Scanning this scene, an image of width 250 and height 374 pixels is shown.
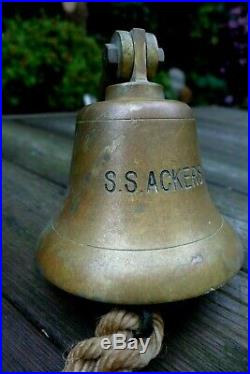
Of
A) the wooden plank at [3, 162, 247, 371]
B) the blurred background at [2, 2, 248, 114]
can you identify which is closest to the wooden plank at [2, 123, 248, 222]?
the wooden plank at [3, 162, 247, 371]

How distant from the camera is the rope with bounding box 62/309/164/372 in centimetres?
68

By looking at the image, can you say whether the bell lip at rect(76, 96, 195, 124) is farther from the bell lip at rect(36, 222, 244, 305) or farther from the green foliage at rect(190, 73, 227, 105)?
the green foliage at rect(190, 73, 227, 105)

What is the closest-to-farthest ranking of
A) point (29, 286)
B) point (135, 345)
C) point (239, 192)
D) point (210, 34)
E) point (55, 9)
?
point (135, 345), point (29, 286), point (239, 192), point (55, 9), point (210, 34)

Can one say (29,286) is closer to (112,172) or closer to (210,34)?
(112,172)

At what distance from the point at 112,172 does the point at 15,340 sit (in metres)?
0.37

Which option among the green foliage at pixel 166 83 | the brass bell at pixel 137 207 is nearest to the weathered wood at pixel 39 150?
the brass bell at pixel 137 207

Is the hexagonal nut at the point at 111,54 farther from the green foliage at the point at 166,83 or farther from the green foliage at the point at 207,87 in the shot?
the green foliage at the point at 207,87

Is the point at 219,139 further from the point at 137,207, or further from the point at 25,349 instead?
the point at 25,349

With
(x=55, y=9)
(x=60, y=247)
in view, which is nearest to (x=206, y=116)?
(x=55, y=9)

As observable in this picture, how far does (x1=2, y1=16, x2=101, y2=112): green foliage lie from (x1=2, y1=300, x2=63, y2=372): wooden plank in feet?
9.17

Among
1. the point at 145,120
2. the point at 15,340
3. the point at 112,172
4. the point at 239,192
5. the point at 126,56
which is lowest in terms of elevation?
the point at 15,340

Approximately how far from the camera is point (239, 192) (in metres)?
1.58

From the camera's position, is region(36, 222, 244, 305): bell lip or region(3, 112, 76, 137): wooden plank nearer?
region(36, 222, 244, 305): bell lip

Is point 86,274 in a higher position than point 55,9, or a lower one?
lower
